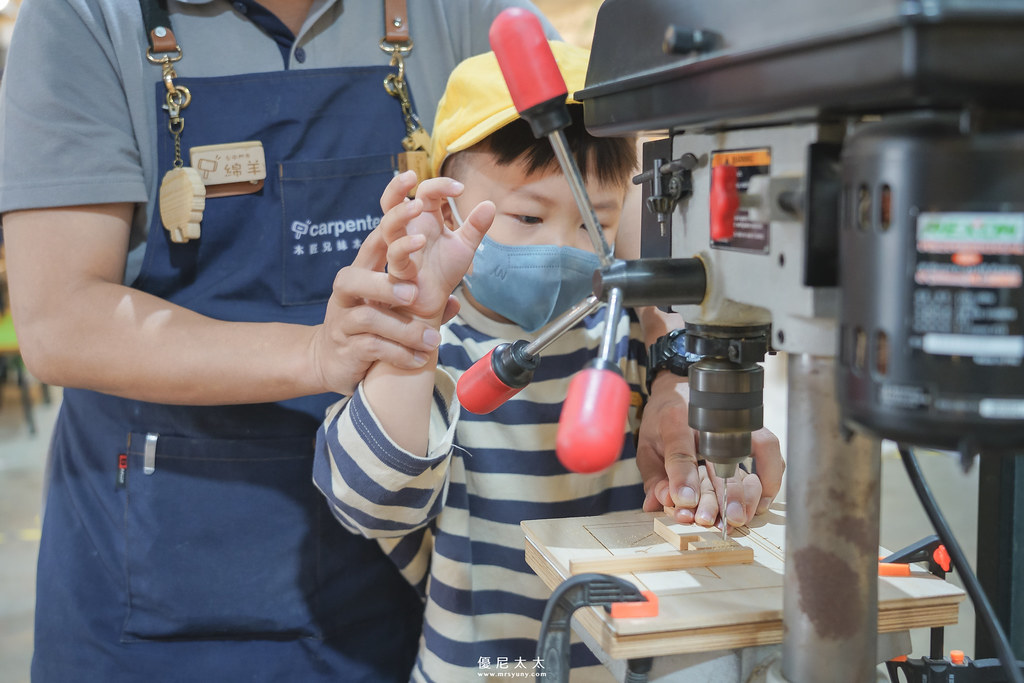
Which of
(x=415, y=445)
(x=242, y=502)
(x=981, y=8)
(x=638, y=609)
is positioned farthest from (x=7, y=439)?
(x=981, y=8)

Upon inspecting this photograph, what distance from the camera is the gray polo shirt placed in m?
0.92

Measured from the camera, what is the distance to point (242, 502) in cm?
105

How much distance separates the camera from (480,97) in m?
0.97

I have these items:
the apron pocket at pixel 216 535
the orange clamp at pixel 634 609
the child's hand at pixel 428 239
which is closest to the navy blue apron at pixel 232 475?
the apron pocket at pixel 216 535

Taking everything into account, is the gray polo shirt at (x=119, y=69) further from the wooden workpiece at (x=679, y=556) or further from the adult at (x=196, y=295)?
the wooden workpiece at (x=679, y=556)

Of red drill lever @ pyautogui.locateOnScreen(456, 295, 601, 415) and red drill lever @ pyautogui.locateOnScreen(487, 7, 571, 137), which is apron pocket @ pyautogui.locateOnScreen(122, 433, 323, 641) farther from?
red drill lever @ pyautogui.locateOnScreen(487, 7, 571, 137)

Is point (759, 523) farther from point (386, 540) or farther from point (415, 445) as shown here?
point (386, 540)

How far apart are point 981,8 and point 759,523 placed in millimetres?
556

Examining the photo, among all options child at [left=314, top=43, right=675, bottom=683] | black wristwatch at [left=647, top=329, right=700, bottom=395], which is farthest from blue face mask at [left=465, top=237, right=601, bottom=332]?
black wristwatch at [left=647, top=329, right=700, bottom=395]

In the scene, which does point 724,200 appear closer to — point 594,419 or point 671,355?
point 594,419

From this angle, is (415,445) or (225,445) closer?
(415,445)

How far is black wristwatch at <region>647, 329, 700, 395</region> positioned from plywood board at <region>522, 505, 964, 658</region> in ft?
0.94

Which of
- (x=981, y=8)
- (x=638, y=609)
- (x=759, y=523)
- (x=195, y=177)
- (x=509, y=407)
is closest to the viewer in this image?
(x=981, y=8)

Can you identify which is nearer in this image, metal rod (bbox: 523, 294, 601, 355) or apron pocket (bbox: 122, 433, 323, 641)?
metal rod (bbox: 523, 294, 601, 355)
